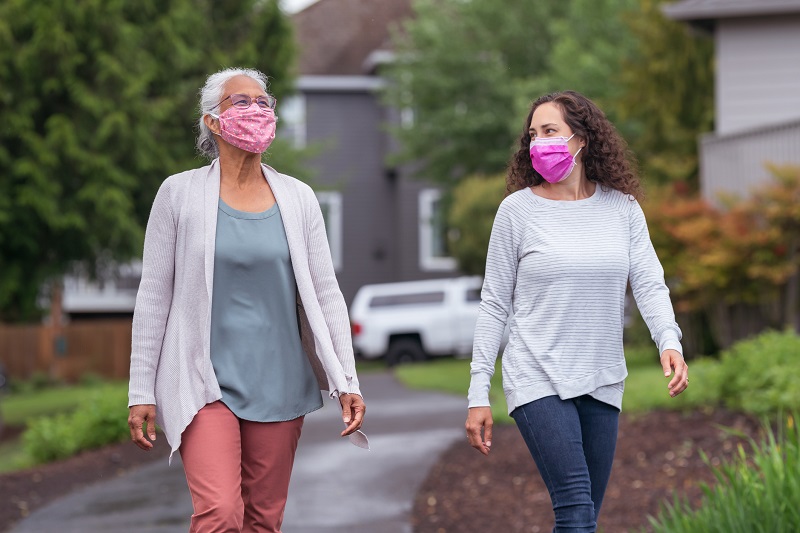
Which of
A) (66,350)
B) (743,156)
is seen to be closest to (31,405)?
(66,350)

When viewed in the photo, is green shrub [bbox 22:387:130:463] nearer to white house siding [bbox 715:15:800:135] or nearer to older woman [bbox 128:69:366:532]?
older woman [bbox 128:69:366:532]

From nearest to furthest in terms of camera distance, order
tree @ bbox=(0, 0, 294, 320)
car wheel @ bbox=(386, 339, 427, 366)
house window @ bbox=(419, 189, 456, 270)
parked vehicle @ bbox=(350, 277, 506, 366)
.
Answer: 1. tree @ bbox=(0, 0, 294, 320)
2. parked vehicle @ bbox=(350, 277, 506, 366)
3. car wheel @ bbox=(386, 339, 427, 366)
4. house window @ bbox=(419, 189, 456, 270)

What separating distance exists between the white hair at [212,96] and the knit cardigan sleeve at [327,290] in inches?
17.3

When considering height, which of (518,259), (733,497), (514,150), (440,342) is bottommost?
(440,342)

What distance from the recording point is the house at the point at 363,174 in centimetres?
3198

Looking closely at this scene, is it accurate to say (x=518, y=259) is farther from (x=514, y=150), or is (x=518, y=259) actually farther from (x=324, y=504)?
(x=324, y=504)

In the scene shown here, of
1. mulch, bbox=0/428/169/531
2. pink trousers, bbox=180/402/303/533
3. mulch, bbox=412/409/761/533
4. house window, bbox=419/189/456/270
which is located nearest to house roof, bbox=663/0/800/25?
mulch, bbox=412/409/761/533

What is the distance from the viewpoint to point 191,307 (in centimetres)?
429

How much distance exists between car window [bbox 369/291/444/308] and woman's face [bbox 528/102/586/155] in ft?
72.8

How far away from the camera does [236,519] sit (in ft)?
13.6

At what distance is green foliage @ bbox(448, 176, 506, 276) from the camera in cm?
2280

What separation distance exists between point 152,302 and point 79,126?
10.8m

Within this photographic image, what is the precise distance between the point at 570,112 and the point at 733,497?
1.68 meters

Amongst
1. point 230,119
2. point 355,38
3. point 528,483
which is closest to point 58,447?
point 528,483
